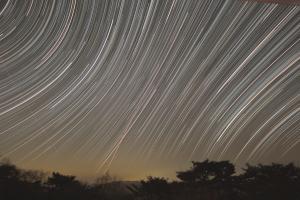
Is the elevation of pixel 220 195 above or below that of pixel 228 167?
below

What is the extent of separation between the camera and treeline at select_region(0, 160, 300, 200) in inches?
1064

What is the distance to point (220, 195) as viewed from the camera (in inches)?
1206

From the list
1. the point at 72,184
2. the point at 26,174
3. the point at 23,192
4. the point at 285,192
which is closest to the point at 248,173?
the point at 285,192

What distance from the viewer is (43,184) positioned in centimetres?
3478

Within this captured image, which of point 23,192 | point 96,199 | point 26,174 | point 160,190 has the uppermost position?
point 26,174

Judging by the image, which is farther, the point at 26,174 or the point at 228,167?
the point at 26,174

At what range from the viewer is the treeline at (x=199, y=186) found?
1064 inches

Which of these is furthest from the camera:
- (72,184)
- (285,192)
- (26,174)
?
(26,174)

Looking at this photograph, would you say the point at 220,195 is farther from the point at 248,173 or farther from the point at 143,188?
the point at 143,188

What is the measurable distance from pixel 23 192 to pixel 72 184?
684cm

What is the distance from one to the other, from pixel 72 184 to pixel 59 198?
413 centimetres

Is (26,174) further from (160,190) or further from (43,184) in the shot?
(160,190)

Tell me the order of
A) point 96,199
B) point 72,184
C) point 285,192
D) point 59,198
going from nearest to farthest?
point 285,192 < point 59,198 < point 96,199 < point 72,184

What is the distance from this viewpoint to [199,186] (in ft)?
107
